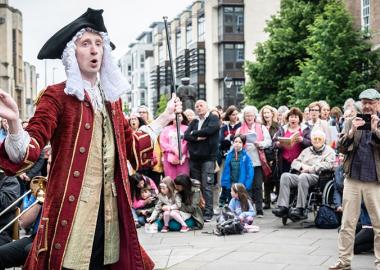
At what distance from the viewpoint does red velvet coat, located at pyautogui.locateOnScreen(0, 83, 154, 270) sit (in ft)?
13.9

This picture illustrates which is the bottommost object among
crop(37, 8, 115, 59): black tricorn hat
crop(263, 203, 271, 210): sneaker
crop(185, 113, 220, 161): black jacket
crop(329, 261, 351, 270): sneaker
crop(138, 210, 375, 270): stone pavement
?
crop(138, 210, 375, 270): stone pavement

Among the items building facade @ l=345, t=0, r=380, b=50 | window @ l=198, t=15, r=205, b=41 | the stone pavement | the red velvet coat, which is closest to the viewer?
the red velvet coat

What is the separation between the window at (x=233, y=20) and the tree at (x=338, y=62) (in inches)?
1337

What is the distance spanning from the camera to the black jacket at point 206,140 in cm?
1182

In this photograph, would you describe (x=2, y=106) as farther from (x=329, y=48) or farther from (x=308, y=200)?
(x=329, y=48)

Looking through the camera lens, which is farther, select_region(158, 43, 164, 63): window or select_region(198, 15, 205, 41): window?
select_region(158, 43, 164, 63): window

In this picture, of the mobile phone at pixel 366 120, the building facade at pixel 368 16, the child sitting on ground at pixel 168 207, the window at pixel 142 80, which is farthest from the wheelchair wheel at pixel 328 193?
the window at pixel 142 80

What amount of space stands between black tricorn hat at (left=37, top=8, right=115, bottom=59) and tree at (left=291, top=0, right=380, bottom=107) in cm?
2651

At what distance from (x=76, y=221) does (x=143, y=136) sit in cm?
85

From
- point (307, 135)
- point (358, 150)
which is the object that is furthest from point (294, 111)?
point (358, 150)

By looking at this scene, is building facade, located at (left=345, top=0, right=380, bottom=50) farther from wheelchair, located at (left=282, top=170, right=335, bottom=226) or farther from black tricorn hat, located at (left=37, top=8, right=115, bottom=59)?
black tricorn hat, located at (left=37, top=8, right=115, bottom=59)

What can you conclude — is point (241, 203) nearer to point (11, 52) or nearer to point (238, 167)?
point (238, 167)

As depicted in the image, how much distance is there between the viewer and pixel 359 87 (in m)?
30.0

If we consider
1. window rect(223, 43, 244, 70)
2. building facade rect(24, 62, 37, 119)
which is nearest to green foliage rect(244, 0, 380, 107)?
window rect(223, 43, 244, 70)
